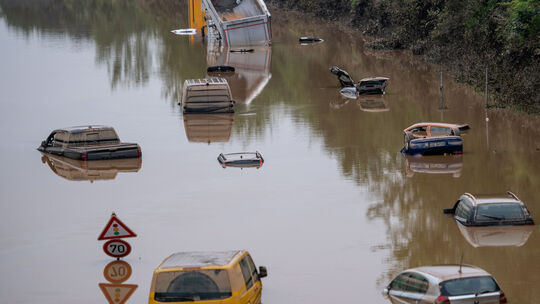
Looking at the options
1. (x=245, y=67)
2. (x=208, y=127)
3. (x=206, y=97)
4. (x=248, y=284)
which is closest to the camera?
(x=248, y=284)

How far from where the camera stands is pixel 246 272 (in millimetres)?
23109

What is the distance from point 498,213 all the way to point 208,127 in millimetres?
28549

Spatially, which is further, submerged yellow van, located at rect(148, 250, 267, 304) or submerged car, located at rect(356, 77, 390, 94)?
submerged car, located at rect(356, 77, 390, 94)

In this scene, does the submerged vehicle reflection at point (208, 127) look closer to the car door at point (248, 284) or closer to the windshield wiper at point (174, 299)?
the car door at point (248, 284)

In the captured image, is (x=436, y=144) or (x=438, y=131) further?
(x=438, y=131)

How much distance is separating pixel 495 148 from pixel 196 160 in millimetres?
15431

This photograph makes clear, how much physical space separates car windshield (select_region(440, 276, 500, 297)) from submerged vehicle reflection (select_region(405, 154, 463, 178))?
858 inches

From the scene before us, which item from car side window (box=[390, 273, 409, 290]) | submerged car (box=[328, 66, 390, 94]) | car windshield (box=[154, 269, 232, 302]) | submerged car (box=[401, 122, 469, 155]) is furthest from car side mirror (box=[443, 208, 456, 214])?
submerged car (box=[328, 66, 390, 94])

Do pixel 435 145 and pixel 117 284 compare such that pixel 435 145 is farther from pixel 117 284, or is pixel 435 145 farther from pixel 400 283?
pixel 400 283

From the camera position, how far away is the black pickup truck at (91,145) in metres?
50.2

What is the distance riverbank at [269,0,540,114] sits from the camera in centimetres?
5866

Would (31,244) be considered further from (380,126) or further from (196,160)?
(380,126)

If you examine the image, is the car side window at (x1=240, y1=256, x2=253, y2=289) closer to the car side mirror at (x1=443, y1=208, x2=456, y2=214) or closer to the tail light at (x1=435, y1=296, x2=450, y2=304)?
the tail light at (x1=435, y1=296, x2=450, y2=304)

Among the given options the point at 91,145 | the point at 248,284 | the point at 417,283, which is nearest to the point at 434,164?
the point at 91,145
